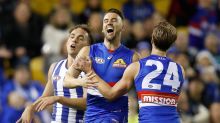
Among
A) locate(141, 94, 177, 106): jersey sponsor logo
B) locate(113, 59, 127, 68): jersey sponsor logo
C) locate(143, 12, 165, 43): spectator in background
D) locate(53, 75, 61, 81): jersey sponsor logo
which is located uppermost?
locate(143, 12, 165, 43): spectator in background

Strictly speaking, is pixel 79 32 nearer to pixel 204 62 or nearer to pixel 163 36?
pixel 163 36

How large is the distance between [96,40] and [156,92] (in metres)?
7.16

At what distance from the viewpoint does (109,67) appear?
9.49 m

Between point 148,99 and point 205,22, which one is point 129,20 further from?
point 148,99

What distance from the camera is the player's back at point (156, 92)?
8844 millimetres

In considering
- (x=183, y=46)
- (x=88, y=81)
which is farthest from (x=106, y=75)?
(x=183, y=46)

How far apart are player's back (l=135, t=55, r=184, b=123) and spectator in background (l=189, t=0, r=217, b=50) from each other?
9.19 metres

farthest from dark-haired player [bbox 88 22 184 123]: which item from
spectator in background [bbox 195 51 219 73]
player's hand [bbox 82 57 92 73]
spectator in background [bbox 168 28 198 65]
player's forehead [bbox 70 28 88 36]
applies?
spectator in background [bbox 195 51 219 73]

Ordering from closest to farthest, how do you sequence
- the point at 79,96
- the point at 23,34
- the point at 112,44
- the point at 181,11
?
1. the point at 112,44
2. the point at 79,96
3. the point at 23,34
4. the point at 181,11

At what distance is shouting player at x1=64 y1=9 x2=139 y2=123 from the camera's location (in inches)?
370

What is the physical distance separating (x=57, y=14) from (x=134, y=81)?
309 inches

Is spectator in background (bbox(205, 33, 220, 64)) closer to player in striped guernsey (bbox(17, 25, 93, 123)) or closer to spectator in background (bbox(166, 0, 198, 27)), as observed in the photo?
spectator in background (bbox(166, 0, 198, 27))

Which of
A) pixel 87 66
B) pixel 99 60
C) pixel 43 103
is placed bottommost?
pixel 43 103

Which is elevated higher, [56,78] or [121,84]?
[56,78]
